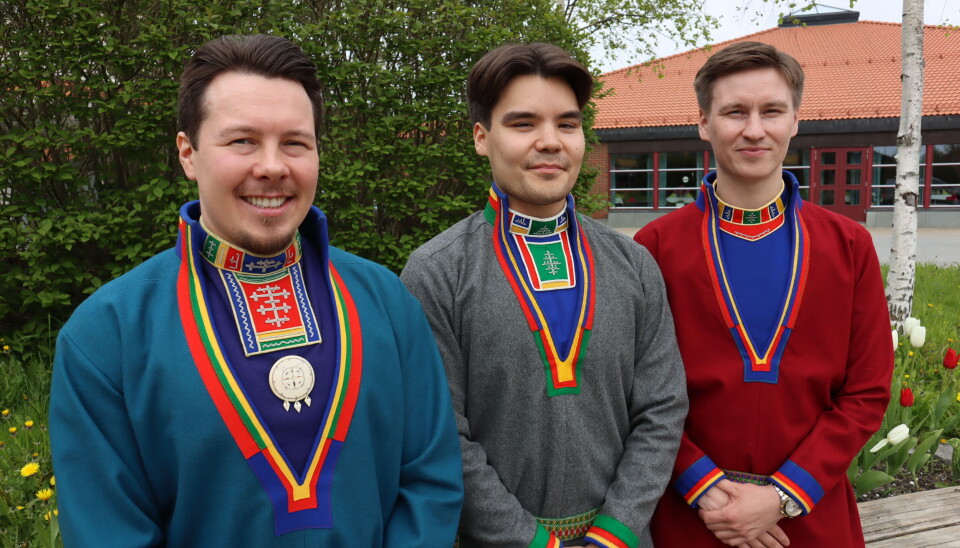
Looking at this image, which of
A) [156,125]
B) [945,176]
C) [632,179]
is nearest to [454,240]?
[156,125]

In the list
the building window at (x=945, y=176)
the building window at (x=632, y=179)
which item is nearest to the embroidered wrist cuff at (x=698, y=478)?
the building window at (x=632, y=179)

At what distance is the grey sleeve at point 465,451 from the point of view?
1997 mm

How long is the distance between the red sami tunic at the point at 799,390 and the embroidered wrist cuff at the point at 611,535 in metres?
0.36

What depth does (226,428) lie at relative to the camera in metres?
1.57

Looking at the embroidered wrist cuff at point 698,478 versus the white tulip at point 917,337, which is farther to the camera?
the white tulip at point 917,337

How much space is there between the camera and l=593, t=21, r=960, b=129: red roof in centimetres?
2067

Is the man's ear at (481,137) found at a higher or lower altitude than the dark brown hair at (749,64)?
lower

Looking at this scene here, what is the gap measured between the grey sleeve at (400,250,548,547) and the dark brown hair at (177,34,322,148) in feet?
2.23

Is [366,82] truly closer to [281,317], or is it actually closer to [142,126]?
[142,126]

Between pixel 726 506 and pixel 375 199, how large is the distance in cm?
375

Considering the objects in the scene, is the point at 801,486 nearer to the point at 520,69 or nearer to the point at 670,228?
the point at 670,228

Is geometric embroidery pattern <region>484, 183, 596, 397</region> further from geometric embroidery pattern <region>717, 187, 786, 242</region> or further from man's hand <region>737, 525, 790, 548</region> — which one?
man's hand <region>737, 525, 790, 548</region>

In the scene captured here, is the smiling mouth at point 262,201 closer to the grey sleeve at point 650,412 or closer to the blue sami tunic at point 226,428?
the blue sami tunic at point 226,428

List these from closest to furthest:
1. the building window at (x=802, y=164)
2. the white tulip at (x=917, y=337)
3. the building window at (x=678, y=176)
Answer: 1. the white tulip at (x=917, y=337)
2. the building window at (x=802, y=164)
3. the building window at (x=678, y=176)
